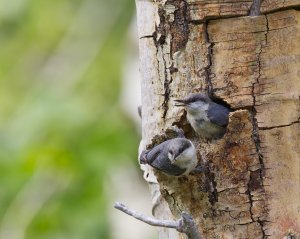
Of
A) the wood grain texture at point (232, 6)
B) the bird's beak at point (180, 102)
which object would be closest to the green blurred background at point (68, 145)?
the bird's beak at point (180, 102)

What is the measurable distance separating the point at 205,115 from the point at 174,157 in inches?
7.0

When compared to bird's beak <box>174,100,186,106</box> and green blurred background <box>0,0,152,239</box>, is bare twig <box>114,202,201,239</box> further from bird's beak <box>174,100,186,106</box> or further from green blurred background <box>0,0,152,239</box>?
green blurred background <box>0,0,152,239</box>

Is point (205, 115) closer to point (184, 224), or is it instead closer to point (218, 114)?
point (218, 114)

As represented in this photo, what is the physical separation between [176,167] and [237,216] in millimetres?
267

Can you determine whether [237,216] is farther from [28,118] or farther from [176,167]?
[28,118]

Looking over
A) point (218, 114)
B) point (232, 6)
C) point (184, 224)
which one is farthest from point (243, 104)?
point (184, 224)

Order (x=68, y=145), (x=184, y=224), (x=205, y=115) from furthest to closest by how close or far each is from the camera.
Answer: (x=68, y=145) < (x=205, y=115) < (x=184, y=224)

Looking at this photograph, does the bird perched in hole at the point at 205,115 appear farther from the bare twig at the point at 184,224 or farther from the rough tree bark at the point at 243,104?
the bare twig at the point at 184,224

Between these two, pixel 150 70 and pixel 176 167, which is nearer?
pixel 176 167

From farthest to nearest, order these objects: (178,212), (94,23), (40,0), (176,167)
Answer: (40,0), (94,23), (178,212), (176,167)

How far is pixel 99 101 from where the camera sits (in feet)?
20.8

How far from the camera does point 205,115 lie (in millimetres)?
2777

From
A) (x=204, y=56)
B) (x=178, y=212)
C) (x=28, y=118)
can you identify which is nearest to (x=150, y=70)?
(x=204, y=56)

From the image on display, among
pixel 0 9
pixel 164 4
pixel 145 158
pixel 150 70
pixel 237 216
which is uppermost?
pixel 0 9
